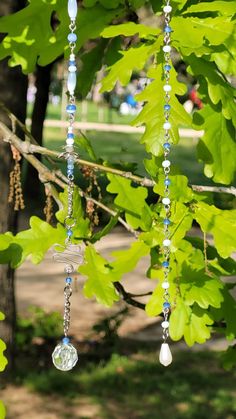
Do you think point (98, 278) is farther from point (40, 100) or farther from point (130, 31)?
point (40, 100)

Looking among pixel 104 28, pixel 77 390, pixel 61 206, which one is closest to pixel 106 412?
pixel 77 390

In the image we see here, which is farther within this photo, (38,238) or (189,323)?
(38,238)

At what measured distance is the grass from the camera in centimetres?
755

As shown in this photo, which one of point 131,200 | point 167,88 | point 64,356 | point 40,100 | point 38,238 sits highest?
point 167,88

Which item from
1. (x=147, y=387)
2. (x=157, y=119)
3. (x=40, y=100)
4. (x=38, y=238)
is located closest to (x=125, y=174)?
(x=38, y=238)

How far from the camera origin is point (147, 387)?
8.09m

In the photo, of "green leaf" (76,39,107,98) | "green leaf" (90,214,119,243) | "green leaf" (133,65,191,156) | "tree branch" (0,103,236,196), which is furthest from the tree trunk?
"green leaf" (133,65,191,156)

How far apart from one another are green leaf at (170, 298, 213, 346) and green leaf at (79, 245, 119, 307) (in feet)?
0.83

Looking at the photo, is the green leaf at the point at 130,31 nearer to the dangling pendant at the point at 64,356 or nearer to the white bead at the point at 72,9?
the white bead at the point at 72,9

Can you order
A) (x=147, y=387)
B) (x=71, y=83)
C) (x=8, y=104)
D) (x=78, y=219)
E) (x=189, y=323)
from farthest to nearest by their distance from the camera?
(x=147, y=387)
(x=8, y=104)
(x=78, y=219)
(x=189, y=323)
(x=71, y=83)

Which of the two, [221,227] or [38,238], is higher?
[221,227]

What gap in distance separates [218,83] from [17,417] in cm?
508

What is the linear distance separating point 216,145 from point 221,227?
0.31 m

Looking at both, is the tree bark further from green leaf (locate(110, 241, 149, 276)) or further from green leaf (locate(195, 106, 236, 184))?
green leaf (locate(195, 106, 236, 184))
